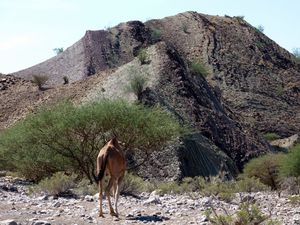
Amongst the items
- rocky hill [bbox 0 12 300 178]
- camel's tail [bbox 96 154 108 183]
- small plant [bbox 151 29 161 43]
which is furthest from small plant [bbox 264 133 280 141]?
camel's tail [bbox 96 154 108 183]

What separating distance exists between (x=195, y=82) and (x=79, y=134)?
93.2 feet

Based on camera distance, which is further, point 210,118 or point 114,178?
point 210,118

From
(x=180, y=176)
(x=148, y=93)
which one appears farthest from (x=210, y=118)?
(x=180, y=176)

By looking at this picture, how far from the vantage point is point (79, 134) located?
84.5 feet

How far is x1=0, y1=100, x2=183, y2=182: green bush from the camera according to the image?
2547 cm

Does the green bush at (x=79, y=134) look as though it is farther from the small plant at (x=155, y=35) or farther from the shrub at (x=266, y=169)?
the small plant at (x=155, y=35)

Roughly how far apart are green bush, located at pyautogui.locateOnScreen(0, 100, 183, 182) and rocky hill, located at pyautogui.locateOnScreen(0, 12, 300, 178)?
30.3 ft

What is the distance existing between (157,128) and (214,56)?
54.1 meters

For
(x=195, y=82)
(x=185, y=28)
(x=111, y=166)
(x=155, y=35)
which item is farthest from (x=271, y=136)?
(x=111, y=166)

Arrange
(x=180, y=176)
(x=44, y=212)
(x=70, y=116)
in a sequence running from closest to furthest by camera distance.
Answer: (x=44, y=212), (x=70, y=116), (x=180, y=176)

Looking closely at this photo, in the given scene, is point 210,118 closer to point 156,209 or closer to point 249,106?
point 249,106

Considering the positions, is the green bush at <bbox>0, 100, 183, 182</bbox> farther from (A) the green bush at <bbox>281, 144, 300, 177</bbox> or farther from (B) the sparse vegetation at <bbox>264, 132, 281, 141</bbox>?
(B) the sparse vegetation at <bbox>264, 132, 281, 141</bbox>

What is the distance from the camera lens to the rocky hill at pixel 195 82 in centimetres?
4281

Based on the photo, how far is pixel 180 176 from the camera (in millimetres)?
35188
